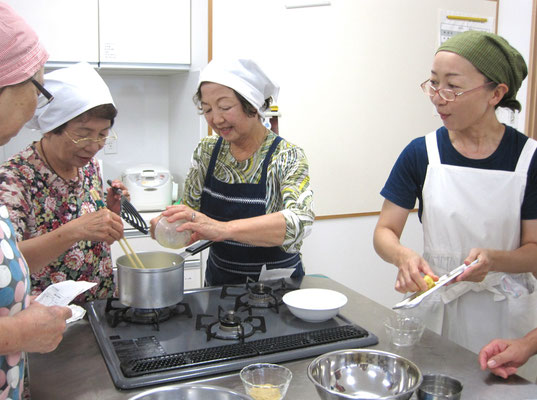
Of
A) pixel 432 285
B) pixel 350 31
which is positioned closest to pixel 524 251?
pixel 432 285

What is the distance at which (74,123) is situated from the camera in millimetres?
1652

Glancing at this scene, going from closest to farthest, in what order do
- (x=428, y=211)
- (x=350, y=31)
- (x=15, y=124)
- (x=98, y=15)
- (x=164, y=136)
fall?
(x=15, y=124)
(x=428, y=211)
(x=98, y=15)
(x=350, y=31)
(x=164, y=136)

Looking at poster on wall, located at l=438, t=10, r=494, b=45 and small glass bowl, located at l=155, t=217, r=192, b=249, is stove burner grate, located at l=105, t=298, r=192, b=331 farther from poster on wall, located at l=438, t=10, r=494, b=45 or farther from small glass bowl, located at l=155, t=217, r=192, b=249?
poster on wall, located at l=438, t=10, r=494, b=45

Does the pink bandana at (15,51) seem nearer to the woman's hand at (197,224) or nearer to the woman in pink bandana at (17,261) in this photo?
the woman in pink bandana at (17,261)

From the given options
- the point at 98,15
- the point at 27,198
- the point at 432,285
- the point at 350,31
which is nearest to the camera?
the point at 432,285

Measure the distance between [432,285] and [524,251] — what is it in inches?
17.1

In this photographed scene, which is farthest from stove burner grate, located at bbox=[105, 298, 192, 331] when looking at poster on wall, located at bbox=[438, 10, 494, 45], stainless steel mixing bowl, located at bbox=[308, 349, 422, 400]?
poster on wall, located at bbox=[438, 10, 494, 45]

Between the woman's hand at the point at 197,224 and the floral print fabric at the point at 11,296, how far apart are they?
517 millimetres

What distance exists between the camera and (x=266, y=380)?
3.69 feet

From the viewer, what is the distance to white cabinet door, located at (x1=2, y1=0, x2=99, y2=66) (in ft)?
9.32

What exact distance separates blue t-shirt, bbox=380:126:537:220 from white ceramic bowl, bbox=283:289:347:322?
44 cm

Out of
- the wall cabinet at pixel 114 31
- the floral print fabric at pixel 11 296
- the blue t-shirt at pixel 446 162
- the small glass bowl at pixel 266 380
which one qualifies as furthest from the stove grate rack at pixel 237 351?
the wall cabinet at pixel 114 31

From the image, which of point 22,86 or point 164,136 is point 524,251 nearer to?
point 22,86

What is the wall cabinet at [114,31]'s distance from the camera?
2.86 meters
